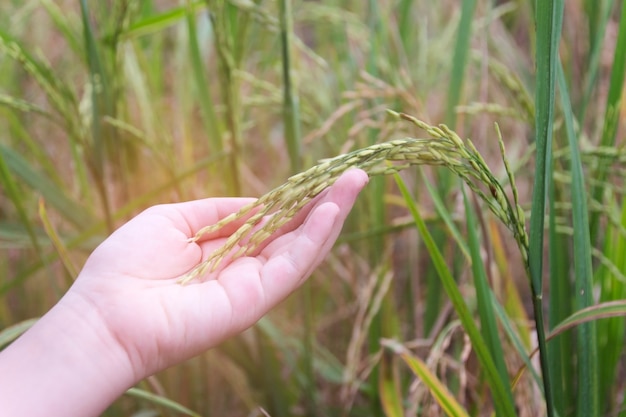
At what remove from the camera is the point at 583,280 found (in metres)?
0.70

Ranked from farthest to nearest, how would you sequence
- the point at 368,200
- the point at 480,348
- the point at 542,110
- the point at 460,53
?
1. the point at 368,200
2. the point at 460,53
3. the point at 480,348
4. the point at 542,110

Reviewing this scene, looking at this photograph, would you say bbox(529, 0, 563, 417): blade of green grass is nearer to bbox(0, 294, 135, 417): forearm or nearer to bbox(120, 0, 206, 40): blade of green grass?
bbox(0, 294, 135, 417): forearm

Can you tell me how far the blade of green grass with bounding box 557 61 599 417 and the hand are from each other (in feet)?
0.78

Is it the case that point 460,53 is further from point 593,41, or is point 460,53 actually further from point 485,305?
point 485,305

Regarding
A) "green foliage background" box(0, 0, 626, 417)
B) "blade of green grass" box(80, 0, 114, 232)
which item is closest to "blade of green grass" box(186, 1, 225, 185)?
"green foliage background" box(0, 0, 626, 417)

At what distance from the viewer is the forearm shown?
22.9 inches

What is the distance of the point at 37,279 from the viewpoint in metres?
1.42

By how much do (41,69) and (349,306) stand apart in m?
0.70

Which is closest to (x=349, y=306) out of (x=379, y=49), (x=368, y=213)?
(x=368, y=213)

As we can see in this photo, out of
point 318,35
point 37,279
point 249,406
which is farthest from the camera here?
point 318,35

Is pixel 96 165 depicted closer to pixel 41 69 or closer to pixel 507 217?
pixel 41 69

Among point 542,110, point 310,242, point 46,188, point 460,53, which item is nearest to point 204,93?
point 46,188

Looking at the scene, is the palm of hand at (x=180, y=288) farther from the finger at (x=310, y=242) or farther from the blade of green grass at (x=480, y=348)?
the blade of green grass at (x=480, y=348)

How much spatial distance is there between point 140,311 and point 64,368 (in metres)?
0.08
